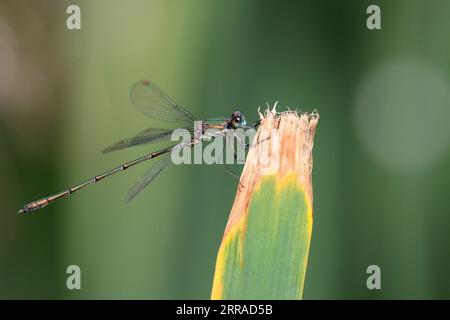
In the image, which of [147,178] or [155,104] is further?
[155,104]

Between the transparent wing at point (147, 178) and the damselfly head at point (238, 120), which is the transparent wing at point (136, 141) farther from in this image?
the damselfly head at point (238, 120)

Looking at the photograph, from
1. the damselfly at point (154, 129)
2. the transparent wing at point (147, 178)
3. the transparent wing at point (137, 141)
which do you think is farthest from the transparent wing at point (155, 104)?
the transparent wing at point (147, 178)

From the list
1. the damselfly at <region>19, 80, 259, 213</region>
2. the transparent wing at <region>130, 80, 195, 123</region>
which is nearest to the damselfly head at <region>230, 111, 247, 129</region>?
the damselfly at <region>19, 80, 259, 213</region>

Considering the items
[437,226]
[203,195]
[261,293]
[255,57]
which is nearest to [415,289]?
[437,226]

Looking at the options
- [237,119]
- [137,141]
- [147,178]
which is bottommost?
[147,178]

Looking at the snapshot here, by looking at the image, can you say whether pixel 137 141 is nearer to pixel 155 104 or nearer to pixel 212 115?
pixel 155 104

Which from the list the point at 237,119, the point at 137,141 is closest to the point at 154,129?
the point at 137,141

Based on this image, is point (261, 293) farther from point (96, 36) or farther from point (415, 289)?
point (96, 36)
